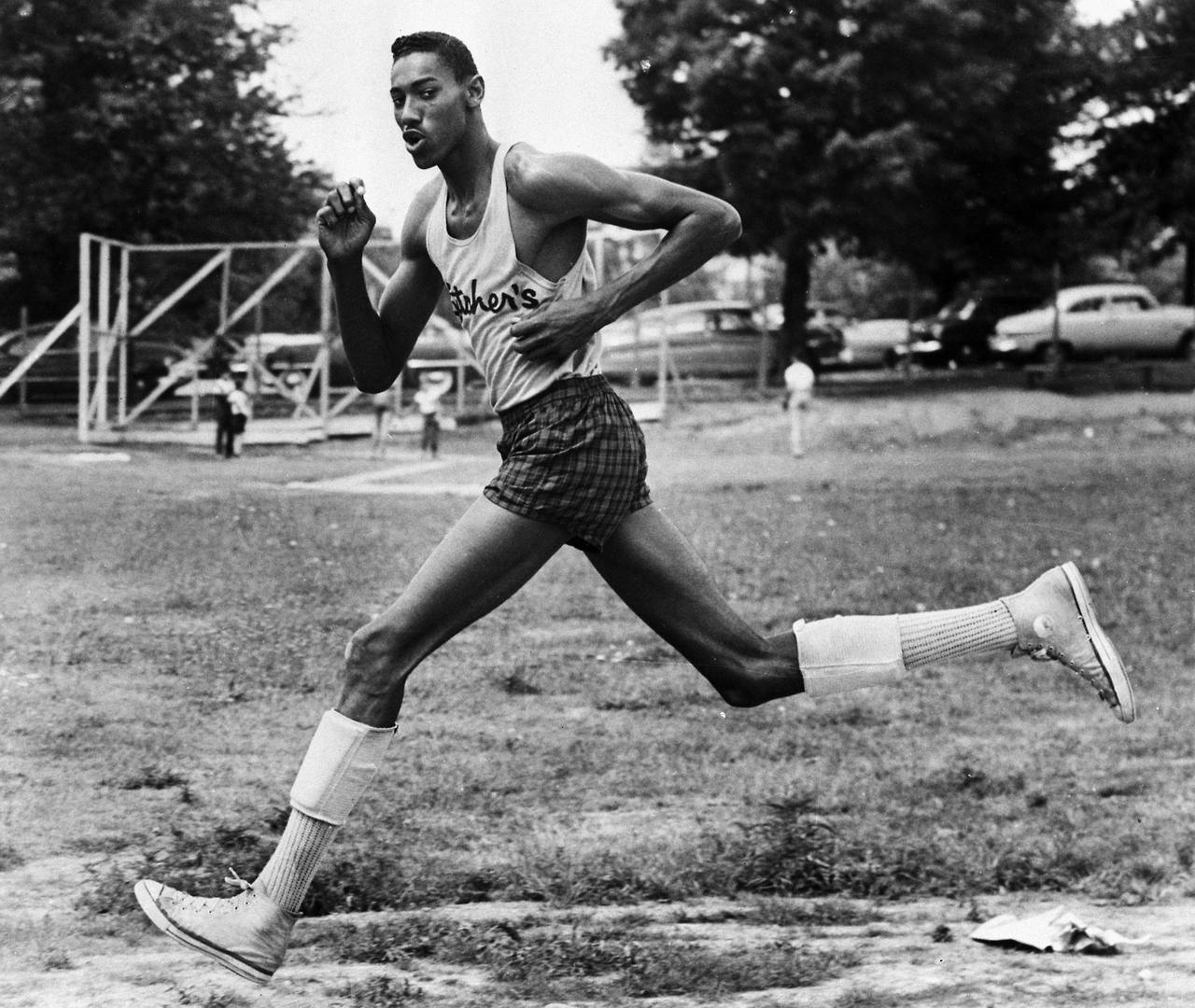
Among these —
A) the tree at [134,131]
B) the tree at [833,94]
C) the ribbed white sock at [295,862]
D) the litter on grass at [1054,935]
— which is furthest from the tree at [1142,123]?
the ribbed white sock at [295,862]

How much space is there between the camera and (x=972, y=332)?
3250 centimetres

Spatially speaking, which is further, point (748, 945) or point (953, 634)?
point (748, 945)

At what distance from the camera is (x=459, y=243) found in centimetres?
434

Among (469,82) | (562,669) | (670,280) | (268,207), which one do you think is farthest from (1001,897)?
(268,207)

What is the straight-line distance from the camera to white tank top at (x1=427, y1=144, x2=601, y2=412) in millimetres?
4293

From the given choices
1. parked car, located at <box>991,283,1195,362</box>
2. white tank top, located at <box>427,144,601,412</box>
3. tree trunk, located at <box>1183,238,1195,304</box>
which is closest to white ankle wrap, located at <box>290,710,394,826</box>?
white tank top, located at <box>427,144,601,412</box>

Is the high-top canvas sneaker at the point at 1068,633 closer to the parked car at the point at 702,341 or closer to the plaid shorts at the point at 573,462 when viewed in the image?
the plaid shorts at the point at 573,462

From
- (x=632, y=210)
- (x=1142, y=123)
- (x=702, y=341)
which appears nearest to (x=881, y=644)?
(x=632, y=210)

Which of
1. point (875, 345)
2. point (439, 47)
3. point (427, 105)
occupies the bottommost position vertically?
point (875, 345)

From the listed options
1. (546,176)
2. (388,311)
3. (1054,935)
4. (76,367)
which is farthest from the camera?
(76,367)

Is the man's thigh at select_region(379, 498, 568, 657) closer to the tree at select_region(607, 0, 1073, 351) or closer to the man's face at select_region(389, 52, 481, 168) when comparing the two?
the man's face at select_region(389, 52, 481, 168)

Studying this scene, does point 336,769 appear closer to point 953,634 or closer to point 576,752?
point 953,634

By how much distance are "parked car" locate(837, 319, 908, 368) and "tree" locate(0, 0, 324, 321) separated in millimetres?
10095

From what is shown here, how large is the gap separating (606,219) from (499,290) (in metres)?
0.28
